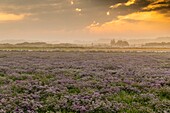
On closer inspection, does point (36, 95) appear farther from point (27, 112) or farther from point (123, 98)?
point (123, 98)

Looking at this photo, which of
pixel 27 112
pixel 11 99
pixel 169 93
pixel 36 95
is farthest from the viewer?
pixel 169 93

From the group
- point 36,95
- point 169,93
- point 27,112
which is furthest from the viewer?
point 169,93

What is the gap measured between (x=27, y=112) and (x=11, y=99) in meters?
2.24

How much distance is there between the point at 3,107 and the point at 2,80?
8.18 meters

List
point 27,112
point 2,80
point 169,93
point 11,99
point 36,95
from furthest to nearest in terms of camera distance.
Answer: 1. point 2,80
2. point 169,93
3. point 36,95
4. point 11,99
5. point 27,112

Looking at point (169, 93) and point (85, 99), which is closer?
point (85, 99)

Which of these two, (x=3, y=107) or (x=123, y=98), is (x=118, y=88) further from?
(x=3, y=107)

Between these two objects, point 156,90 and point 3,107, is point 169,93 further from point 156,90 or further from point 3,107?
point 3,107

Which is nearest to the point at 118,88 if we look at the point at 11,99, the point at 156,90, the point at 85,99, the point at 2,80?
the point at 156,90

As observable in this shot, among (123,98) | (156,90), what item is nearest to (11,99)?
(123,98)

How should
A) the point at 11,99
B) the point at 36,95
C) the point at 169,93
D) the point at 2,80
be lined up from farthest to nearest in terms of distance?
the point at 2,80, the point at 169,93, the point at 36,95, the point at 11,99

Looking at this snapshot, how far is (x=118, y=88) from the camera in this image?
16.8 m

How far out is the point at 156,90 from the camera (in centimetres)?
1650

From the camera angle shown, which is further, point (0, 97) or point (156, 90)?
point (156, 90)
